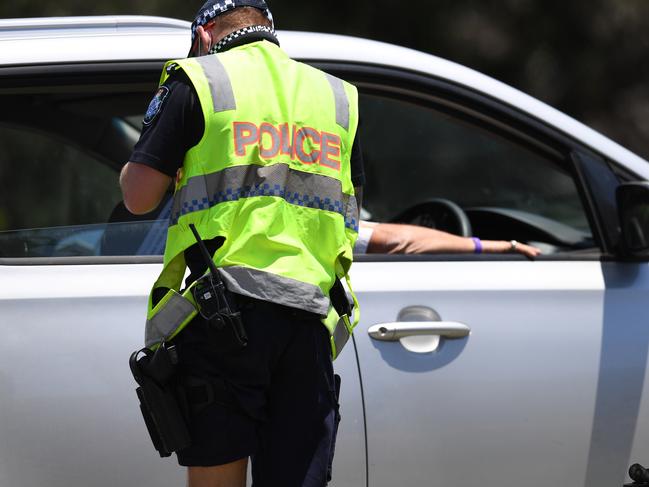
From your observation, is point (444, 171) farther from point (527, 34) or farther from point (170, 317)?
point (170, 317)

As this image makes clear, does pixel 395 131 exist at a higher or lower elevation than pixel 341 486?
higher

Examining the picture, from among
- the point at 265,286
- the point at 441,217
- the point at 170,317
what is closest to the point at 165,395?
the point at 170,317

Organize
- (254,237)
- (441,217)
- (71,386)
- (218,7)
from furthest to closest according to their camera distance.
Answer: (441,217) < (71,386) < (218,7) < (254,237)

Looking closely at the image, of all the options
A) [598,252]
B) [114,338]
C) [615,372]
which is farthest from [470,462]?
[114,338]

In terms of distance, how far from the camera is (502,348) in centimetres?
271

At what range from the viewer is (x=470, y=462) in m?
2.70

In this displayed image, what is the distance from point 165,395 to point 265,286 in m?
0.29

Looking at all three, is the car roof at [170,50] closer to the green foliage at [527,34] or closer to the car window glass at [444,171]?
the car window glass at [444,171]

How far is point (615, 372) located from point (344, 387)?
0.70 m

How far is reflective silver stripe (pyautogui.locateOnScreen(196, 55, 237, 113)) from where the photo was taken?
2123 millimetres

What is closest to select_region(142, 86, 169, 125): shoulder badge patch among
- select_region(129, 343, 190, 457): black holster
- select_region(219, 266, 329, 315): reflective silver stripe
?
select_region(219, 266, 329, 315): reflective silver stripe

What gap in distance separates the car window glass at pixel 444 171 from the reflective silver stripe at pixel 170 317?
2765mm

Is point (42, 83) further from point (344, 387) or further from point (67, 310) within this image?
point (344, 387)

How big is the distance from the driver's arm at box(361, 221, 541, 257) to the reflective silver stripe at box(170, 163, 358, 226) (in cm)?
74
